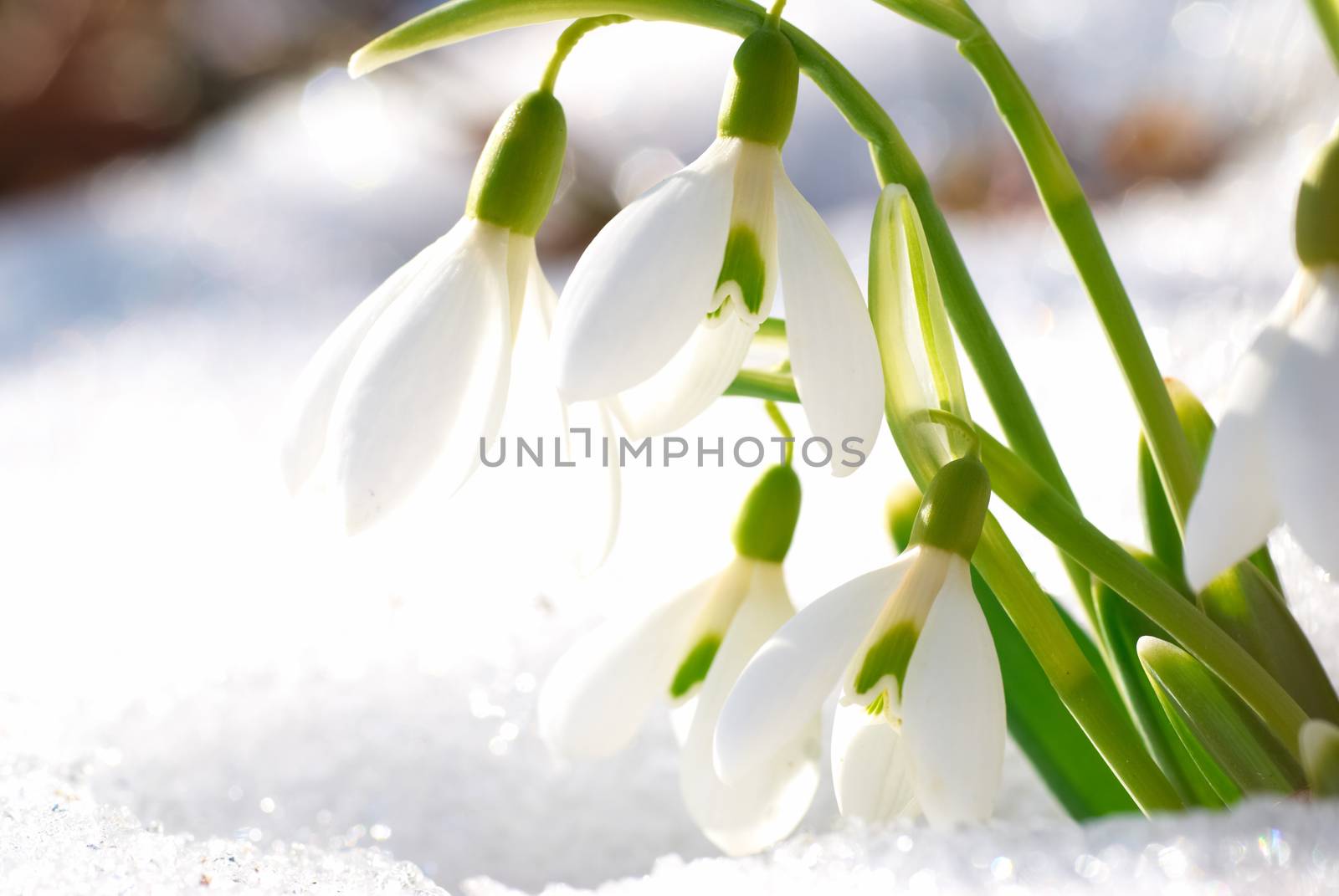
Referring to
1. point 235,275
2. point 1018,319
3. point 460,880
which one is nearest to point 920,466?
point 460,880

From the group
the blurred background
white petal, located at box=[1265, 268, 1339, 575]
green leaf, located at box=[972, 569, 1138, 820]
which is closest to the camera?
white petal, located at box=[1265, 268, 1339, 575]

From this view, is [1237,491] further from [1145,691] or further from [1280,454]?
[1145,691]

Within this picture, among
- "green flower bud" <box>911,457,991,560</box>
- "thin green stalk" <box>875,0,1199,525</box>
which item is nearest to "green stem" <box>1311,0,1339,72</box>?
"thin green stalk" <box>875,0,1199,525</box>

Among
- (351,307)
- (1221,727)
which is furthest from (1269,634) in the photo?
(351,307)

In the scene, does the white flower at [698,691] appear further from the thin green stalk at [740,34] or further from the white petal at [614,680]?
the thin green stalk at [740,34]

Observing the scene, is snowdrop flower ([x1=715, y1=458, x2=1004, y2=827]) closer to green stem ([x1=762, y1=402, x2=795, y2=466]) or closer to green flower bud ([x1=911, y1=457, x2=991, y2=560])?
green flower bud ([x1=911, y1=457, x2=991, y2=560])

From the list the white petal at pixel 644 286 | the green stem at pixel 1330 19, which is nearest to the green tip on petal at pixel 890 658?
the white petal at pixel 644 286
